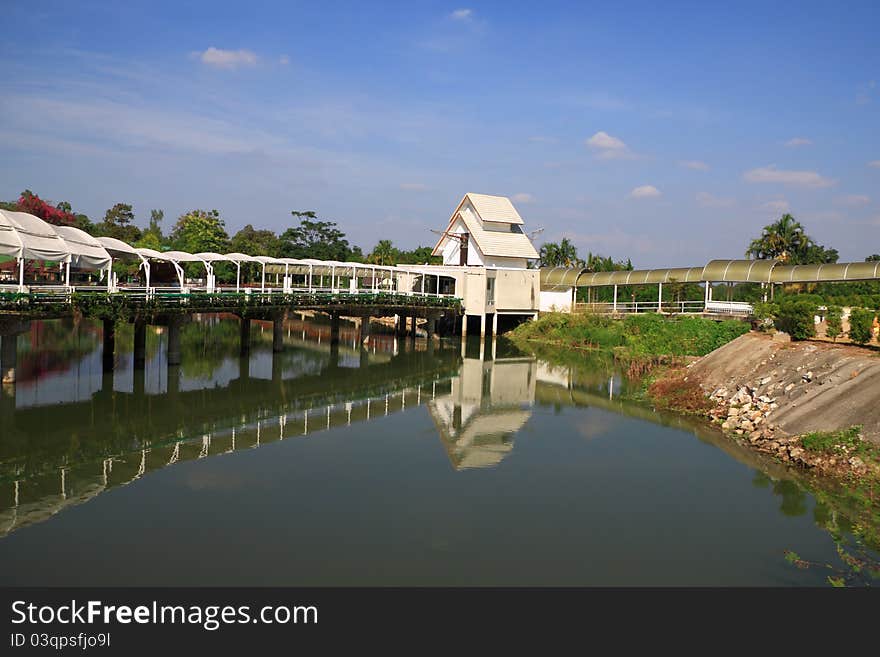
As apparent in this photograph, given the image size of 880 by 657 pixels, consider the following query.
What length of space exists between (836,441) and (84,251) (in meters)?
24.0

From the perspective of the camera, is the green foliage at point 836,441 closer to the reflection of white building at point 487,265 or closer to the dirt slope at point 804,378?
the dirt slope at point 804,378

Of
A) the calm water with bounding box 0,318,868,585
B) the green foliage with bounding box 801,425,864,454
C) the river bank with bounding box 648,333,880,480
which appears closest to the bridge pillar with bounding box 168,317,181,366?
the calm water with bounding box 0,318,868,585

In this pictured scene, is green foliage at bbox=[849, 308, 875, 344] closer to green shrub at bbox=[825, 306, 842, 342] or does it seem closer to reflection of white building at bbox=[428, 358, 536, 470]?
green shrub at bbox=[825, 306, 842, 342]

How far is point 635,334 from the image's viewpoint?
4200cm

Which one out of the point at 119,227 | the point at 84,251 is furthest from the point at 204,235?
the point at 84,251

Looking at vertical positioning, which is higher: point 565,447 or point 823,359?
point 823,359

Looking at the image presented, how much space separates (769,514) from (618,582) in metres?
5.14

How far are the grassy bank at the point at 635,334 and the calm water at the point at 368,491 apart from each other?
902cm

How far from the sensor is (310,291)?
125 feet

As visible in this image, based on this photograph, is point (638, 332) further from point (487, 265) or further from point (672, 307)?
point (487, 265)

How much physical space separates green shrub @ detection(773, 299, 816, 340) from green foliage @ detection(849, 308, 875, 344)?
2842 millimetres

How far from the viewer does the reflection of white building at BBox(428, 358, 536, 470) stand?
19.5 metres
